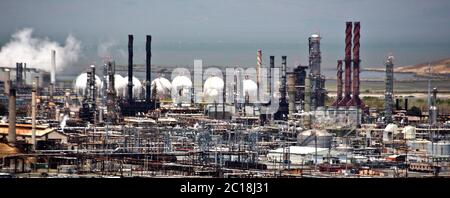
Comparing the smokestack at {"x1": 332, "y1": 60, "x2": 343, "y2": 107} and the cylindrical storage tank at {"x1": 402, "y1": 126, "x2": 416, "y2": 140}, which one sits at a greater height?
the smokestack at {"x1": 332, "y1": 60, "x2": 343, "y2": 107}

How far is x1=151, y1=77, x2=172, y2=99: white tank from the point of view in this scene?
1106 cm

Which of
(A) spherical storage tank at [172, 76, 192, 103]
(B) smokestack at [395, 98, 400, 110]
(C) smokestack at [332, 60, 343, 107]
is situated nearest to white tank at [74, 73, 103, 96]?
(A) spherical storage tank at [172, 76, 192, 103]

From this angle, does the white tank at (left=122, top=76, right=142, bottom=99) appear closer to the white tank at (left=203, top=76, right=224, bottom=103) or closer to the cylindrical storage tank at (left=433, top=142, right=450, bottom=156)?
the white tank at (left=203, top=76, right=224, bottom=103)

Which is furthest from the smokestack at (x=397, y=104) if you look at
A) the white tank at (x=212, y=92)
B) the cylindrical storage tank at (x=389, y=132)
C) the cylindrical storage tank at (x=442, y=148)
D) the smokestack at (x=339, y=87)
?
the cylindrical storage tank at (x=442, y=148)

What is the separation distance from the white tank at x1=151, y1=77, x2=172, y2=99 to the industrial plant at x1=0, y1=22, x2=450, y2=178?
0.7 inches

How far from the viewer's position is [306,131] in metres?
8.83

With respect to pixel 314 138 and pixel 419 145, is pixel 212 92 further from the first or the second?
pixel 419 145

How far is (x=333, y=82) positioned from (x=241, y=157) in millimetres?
5761

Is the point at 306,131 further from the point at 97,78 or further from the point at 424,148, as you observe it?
the point at 97,78

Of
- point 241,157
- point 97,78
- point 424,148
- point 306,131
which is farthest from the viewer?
point 97,78

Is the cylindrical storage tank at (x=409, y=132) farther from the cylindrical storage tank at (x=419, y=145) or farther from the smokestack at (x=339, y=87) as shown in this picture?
the smokestack at (x=339, y=87)

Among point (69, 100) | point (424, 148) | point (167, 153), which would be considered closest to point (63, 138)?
point (167, 153)

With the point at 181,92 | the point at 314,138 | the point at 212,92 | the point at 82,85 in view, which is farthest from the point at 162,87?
the point at 314,138

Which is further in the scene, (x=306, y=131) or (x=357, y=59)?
(x=357, y=59)
